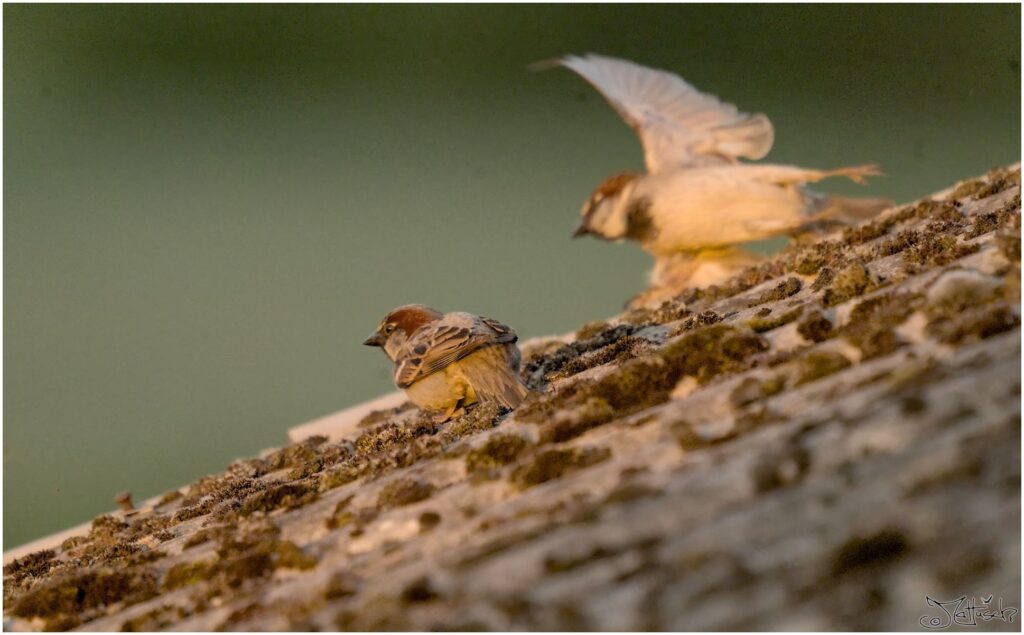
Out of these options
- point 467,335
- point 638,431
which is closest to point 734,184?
point 467,335

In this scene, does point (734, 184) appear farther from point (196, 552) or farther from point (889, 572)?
point (889, 572)

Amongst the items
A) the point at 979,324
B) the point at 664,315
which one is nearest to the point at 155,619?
the point at 979,324

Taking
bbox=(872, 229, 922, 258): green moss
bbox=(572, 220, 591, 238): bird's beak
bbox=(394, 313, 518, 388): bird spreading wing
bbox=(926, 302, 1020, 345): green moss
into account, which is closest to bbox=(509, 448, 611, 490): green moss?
bbox=(926, 302, 1020, 345): green moss

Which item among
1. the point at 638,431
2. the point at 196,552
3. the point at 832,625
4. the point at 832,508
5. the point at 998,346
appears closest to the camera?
the point at 832,625

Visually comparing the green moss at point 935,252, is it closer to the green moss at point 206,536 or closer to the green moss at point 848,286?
the green moss at point 848,286

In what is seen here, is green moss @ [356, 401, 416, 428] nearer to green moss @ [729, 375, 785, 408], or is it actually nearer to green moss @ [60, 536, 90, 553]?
green moss @ [60, 536, 90, 553]

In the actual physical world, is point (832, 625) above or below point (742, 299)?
below
